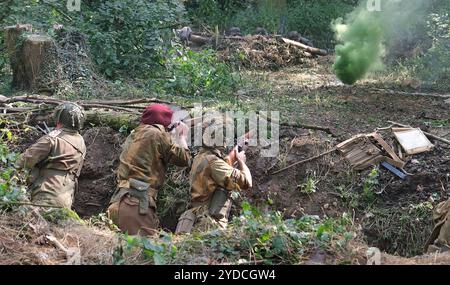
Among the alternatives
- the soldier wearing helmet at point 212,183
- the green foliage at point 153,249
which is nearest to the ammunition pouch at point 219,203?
the soldier wearing helmet at point 212,183

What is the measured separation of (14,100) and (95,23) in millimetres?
3108

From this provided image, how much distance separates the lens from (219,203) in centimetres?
727

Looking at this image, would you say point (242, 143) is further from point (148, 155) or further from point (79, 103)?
point (79, 103)

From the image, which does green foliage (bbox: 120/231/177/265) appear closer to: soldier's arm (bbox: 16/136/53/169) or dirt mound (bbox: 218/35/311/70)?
soldier's arm (bbox: 16/136/53/169)

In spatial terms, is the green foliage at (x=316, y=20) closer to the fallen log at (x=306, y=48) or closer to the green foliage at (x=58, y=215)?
the fallen log at (x=306, y=48)

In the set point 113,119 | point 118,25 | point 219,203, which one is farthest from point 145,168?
point 118,25

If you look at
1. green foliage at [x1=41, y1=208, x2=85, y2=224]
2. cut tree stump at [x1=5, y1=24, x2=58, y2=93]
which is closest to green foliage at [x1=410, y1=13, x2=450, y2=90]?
cut tree stump at [x1=5, y1=24, x2=58, y2=93]

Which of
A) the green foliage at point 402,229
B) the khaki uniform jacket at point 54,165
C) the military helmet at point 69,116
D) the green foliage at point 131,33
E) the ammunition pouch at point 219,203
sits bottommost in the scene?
the green foliage at point 402,229

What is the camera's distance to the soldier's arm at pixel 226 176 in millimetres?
7020

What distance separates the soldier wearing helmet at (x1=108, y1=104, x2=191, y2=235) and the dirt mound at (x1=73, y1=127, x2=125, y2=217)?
1025mm

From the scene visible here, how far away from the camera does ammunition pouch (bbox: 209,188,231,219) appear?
7238mm

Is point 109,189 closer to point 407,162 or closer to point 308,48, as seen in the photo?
point 407,162

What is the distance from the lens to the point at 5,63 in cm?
1209
